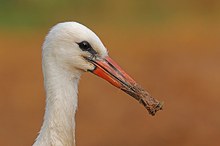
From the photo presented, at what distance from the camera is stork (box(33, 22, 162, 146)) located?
866cm

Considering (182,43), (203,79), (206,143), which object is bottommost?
(206,143)

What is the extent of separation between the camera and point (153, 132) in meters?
16.9

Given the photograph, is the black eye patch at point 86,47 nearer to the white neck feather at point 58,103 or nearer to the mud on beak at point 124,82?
the mud on beak at point 124,82

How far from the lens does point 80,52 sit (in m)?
8.70

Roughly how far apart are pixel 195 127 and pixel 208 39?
6.68 metres

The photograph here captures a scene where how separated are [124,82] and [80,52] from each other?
46 centimetres

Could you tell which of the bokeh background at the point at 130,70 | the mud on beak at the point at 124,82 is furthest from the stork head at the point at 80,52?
the bokeh background at the point at 130,70

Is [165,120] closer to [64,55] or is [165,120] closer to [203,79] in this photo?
[203,79]

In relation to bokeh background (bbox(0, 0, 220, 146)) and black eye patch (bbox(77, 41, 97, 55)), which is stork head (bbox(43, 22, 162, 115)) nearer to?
black eye patch (bbox(77, 41, 97, 55))

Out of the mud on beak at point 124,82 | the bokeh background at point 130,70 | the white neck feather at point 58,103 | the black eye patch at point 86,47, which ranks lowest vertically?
the white neck feather at point 58,103

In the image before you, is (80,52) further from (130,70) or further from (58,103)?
(130,70)

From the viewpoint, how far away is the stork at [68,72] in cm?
866

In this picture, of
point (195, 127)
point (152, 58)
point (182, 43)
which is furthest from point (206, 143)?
point (182, 43)

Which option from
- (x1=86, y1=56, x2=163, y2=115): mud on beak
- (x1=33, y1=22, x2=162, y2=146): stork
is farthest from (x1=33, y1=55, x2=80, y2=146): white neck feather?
(x1=86, y1=56, x2=163, y2=115): mud on beak
